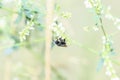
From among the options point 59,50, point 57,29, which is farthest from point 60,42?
point 59,50

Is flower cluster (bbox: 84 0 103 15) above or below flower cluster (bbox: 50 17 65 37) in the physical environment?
above

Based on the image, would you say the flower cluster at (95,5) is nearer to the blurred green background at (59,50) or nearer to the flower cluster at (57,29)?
the flower cluster at (57,29)

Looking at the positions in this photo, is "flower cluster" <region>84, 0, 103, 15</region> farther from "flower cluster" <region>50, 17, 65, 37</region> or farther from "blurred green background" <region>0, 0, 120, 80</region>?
"blurred green background" <region>0, 0, 120, 80</region>

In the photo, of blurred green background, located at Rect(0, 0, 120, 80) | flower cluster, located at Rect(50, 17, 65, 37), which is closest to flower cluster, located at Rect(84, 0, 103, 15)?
flower cluster, located at Rect(50, 17, 65, 37)

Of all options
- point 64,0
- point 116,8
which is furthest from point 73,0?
point 116,8

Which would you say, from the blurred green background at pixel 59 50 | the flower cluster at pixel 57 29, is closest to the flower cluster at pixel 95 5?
the flower cluster at pixel 57 29

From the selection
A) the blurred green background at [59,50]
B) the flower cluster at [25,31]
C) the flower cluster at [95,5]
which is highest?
the flower cluster at [95,5]

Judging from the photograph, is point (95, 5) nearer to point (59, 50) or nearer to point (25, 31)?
point (25, 31)

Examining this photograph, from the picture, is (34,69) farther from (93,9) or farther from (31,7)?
(93,9)
